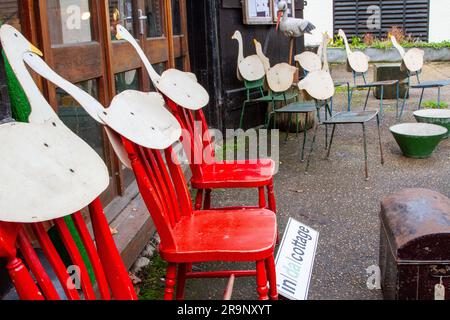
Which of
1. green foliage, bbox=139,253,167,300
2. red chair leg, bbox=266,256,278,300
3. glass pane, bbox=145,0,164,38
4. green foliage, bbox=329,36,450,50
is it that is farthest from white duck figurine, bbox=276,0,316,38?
green foliage, bbox=329,36,450,50

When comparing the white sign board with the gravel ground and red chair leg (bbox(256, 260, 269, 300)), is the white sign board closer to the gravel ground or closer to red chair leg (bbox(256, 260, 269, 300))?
the gravel ground

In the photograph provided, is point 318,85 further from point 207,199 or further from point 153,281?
point 153,281

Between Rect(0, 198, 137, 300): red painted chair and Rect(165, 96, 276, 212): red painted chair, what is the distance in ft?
4.28

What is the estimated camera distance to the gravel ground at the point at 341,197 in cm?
308

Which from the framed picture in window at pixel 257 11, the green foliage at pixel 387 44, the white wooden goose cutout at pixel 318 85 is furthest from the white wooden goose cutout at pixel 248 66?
the green foliage at pixel 387 44

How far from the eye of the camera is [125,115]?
204cm

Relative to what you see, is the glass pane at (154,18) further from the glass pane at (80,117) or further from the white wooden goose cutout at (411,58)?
the white wooden goose cutout at (411,58)

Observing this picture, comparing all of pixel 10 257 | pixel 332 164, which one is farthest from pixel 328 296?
pixel 332 164

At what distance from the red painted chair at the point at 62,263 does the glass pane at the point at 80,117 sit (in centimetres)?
136

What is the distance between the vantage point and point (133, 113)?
83.0 inches

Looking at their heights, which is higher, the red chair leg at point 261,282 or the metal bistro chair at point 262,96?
the metal bistro chair at point 262,96
